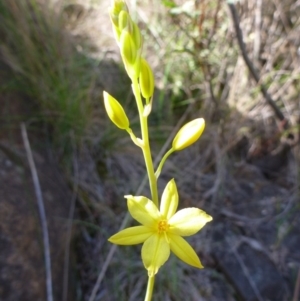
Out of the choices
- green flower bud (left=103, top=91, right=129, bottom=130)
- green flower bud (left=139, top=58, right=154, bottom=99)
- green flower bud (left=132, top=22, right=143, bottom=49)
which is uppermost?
green flower bud (left=132, top=22, right=143, bottom=49)

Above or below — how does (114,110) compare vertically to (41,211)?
below

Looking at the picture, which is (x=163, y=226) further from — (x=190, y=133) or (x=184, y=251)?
(x=190, y=133)

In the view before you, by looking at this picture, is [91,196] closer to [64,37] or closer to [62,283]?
[62,283]

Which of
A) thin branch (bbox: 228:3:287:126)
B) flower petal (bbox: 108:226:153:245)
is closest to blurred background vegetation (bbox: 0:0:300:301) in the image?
thin branch (bbox: 228:3:287:126)

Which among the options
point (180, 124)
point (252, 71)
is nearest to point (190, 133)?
point (252, 71)

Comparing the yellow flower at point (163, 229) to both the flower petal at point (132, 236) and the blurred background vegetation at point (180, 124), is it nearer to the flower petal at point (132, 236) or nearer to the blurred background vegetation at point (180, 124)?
the flower petal at point (132, 236)

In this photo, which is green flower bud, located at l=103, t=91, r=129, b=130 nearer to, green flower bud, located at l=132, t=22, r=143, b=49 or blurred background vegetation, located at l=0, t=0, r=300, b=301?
green flower bud, located at l=132, t=22, r=143, b=49

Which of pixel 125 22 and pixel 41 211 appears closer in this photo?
pixel 125 22
